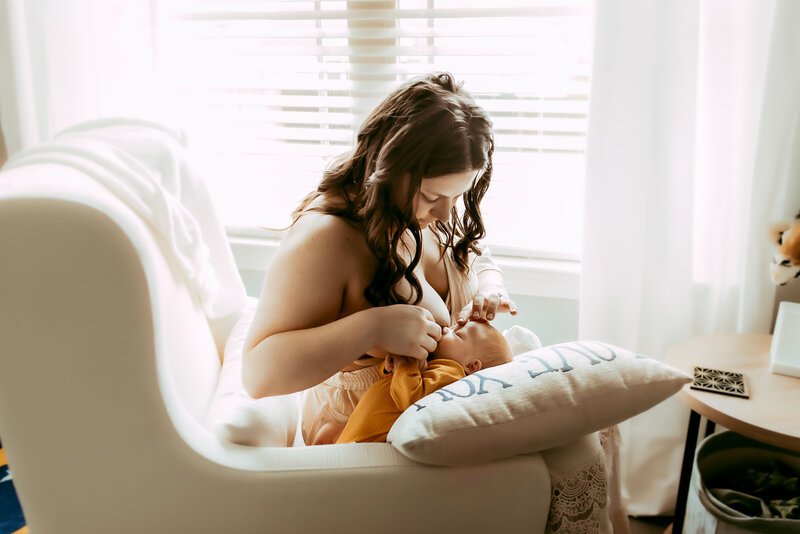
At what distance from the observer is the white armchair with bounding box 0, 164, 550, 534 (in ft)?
2.77

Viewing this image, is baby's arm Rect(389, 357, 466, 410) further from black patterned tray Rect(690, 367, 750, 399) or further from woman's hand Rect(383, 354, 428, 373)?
black patterned tray Rect(690, 367, 750, 399)

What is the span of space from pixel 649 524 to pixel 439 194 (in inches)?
51.6

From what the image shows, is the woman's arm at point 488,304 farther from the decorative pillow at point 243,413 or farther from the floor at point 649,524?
the floor at point 649,524

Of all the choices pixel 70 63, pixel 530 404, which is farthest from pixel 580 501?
pixel 70 63

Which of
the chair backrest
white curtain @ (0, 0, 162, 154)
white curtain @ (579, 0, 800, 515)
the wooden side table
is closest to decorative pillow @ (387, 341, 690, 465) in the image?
the wooden side table

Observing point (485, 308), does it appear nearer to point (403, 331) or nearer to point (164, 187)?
point (403, 331)

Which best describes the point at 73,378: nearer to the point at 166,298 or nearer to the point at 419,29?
the point at 166,298

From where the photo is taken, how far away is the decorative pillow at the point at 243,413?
41.5 inches

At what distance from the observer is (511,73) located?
1776mm

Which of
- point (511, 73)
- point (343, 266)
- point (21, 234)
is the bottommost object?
point (343, 266)

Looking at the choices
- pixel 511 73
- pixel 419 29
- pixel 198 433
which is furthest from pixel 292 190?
pixel 198 433

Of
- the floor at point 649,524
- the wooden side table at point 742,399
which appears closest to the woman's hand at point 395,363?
the wooden side table at point 742,399

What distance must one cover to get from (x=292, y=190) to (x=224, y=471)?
129 cm

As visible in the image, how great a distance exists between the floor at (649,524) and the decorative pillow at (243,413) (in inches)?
43.7
